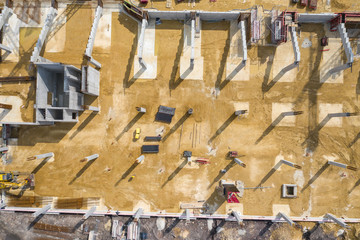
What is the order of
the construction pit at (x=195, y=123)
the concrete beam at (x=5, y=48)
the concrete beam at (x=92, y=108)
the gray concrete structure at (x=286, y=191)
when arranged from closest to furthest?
the concrete beam at (x=92, y=108), the concrete beam at (x=5, y=48), the gray concrete structure at (x=286, y=191), the construction pit at (x=195, y=123)

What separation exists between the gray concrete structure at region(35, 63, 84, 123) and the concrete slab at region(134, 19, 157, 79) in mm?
4521

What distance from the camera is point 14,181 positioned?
16047 mm

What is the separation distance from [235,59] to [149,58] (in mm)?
6960

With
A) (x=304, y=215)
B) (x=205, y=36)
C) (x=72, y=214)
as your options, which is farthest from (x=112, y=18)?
(x=304, y=215)

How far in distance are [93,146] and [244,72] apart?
13572 millimetres

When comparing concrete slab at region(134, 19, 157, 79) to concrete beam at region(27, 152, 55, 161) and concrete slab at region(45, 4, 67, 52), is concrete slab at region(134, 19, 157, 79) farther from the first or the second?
concrete beam at region(27, 152, 55, 161)

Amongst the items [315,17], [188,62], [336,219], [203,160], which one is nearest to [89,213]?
[203,160]

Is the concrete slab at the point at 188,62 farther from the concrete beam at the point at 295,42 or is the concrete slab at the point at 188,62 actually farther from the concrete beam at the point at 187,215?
the concrete beam at the point at 187,215

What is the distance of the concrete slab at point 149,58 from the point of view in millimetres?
16312

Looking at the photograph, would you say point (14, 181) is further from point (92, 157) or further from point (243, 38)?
point (243, 38)

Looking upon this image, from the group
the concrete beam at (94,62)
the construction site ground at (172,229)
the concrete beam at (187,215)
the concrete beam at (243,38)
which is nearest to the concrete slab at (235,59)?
the concrete beam at (243,38)

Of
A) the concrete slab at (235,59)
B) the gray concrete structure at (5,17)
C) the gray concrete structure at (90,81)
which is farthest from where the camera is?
the concrete slab at (235,59)

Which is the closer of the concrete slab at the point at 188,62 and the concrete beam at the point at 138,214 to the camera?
the concrete beam at the point at 138,214

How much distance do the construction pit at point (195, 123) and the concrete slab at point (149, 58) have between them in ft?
0.27
